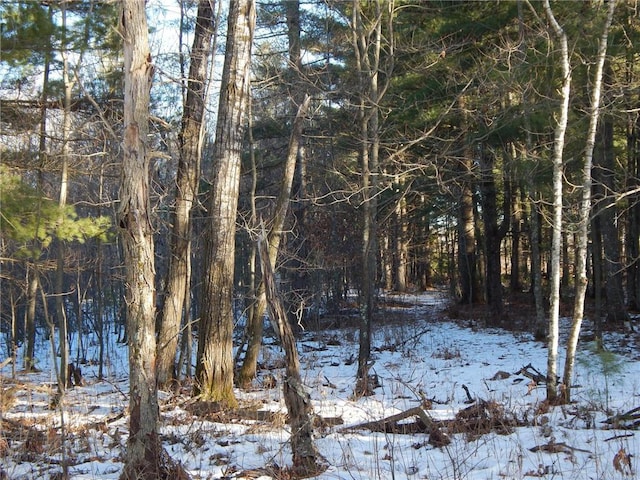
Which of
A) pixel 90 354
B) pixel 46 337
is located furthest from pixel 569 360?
pixel 46 337

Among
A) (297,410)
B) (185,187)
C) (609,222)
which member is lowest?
(297,410)

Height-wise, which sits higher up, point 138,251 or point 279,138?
point 279,138

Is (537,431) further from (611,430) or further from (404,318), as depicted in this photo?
(404,318)

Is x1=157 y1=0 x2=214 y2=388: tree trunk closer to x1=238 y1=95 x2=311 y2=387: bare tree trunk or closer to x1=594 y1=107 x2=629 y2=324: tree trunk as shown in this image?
x1=238 y1=95 x2=311 y2=387: bare tree trunk

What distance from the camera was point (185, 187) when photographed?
9.49 m

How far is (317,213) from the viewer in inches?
698

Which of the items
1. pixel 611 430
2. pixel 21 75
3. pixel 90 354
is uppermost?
pixel 21 75

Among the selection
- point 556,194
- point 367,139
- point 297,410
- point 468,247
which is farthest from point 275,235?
point 468,247

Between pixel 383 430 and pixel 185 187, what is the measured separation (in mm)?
5271

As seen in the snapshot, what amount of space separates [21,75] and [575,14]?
380 inches

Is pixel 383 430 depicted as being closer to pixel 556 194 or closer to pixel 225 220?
pixel 225 220

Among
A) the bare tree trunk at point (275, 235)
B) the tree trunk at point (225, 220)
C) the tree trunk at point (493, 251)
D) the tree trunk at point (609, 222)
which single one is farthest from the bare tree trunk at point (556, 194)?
the tree trunk at point (493, 251)

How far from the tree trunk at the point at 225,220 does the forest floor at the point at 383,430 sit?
0.55 metres

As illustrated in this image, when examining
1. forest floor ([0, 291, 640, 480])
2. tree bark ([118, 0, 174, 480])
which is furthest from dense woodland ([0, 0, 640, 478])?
forest floor ([0, 291, 640, 480])
